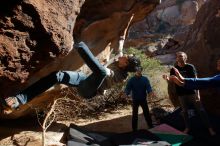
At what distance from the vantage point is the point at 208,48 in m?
9.36

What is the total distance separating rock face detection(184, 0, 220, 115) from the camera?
891cm

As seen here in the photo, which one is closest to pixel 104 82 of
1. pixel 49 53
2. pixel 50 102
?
pixel 49 53

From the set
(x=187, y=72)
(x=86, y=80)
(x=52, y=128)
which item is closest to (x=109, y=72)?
(x=86, y=80)

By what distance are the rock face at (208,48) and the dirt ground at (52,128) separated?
1.88 metres

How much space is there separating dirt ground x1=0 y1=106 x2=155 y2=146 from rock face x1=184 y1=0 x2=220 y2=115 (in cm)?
188

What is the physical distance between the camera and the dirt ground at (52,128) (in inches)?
320

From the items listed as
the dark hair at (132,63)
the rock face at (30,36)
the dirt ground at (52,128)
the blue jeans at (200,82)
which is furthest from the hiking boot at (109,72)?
the dirt ground at (52,128)

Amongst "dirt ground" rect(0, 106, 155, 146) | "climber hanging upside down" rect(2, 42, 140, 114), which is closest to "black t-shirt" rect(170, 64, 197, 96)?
"climber hanging upside down" rect(2, 42, 140, 114)

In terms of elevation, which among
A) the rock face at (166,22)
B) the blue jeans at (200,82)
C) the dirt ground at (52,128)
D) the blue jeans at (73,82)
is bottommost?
the dirt ground at (52,128)

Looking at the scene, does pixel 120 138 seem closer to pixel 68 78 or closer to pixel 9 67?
pixel 68 78

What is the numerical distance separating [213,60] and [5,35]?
20.1 ft

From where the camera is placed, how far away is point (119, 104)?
12.6 m

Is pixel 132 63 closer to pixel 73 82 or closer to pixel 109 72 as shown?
pixel 109 72

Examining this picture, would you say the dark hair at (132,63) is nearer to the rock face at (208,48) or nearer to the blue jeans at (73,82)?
the blue jeans at (73,82)
